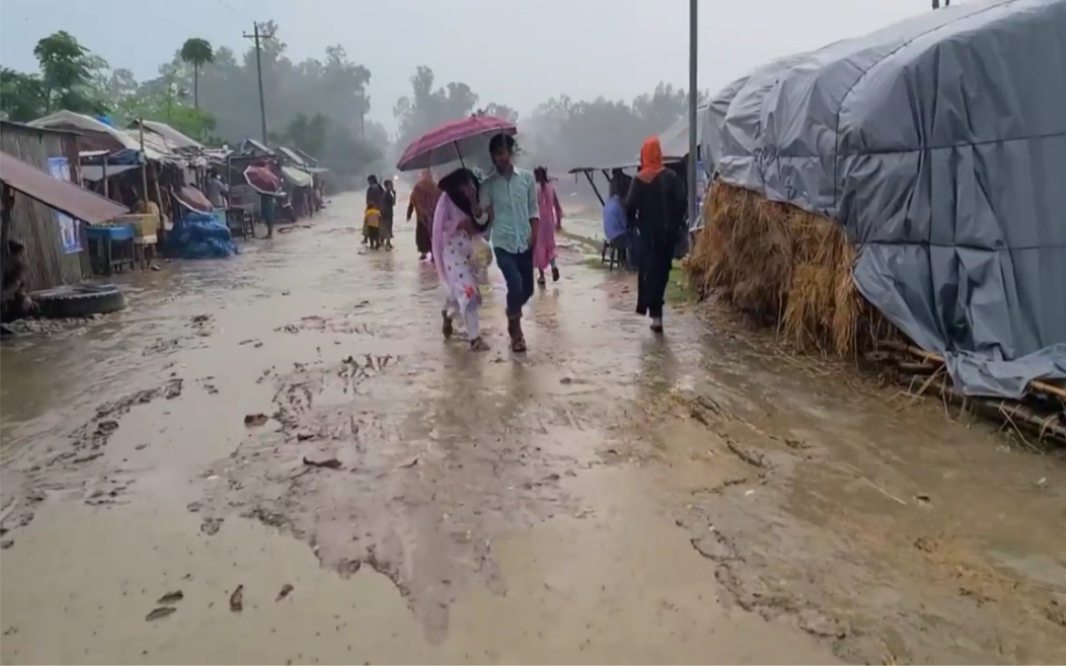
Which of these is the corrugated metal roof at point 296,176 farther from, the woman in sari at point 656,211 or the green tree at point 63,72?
the woman in sari at point 656,211

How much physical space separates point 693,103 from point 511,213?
19.8ft

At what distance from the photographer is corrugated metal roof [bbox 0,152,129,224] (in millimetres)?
8594

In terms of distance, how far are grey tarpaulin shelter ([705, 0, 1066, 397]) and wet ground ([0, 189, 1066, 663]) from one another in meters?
0.66

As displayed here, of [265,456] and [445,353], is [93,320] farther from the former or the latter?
[265,456]

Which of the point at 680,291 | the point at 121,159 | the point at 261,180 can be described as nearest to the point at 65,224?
the point at 121,159

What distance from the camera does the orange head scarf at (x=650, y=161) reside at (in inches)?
327

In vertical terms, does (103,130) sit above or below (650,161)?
above

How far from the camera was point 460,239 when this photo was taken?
812 centimetres

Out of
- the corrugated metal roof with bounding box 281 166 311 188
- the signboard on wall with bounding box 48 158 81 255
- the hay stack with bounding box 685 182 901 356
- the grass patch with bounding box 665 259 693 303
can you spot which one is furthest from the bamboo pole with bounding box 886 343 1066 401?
the corrugated metal roof with bounding box 281 166 311 188

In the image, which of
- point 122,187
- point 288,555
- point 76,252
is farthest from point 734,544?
point 122,187

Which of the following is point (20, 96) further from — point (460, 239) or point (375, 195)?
point (460, 239)

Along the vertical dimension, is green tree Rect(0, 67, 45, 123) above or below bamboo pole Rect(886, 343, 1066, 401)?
above

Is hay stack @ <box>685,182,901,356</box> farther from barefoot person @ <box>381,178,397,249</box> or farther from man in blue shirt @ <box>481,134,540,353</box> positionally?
barefoot person @ <box>381,178,397,249</box>

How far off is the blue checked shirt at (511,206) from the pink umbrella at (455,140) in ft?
1.13
